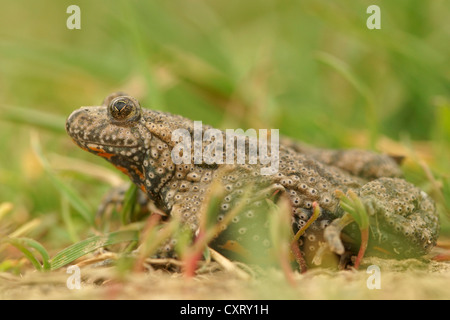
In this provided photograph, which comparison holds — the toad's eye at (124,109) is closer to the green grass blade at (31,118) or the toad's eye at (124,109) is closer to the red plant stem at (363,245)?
the red plant stem at (363,245)

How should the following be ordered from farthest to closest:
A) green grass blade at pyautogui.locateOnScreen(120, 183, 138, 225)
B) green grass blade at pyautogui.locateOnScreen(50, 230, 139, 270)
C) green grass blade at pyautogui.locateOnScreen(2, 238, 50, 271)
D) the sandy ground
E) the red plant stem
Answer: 1. green grass blade at pyautogui.locateOnScreen(120, 183, 138, 225)
2. green grass blade at pyautogui.locateOnScreen(50, 230, 139, 270)
3. green grass blade at pyautogui.locateOnScreen(2, 238, 50, 271)
4. the red plant stem
5. the sandy ground

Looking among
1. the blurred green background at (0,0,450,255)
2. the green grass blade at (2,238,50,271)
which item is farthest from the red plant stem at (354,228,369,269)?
the green grass blade at (2,238,50,271)

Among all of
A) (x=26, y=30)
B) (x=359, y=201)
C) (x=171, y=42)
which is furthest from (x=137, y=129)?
(x=26, y=30)

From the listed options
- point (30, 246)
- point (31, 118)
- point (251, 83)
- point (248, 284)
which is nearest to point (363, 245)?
point (248, 284)

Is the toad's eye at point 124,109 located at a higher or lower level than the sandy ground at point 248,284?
higher

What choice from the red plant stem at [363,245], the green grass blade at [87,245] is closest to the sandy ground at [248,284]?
the red plant stem at [363,245]

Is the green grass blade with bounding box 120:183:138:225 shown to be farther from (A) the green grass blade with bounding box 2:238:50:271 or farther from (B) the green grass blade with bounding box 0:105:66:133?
(B) the green grass blade with bounding box 0:105:66:133
